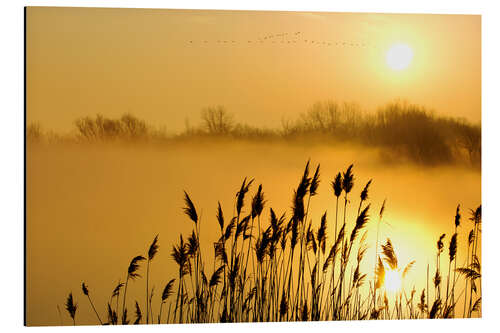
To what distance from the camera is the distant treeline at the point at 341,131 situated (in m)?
6.10

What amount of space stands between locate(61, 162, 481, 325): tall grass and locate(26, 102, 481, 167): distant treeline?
0.32m

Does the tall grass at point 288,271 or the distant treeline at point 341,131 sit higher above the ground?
the distant treeline at point 341,131

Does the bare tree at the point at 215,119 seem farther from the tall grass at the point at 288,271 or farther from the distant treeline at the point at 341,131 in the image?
the tall grass at the point at 288,271

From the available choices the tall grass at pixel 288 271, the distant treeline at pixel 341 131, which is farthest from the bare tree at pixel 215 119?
the tall grass at pixel 288 271

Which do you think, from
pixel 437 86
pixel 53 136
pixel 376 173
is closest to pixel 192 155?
pixel 53 136

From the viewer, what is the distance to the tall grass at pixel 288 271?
243 inches

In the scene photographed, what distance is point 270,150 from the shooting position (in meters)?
6.22

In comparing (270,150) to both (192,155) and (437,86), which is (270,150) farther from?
(437,86)

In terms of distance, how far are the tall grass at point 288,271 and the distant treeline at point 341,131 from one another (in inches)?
12.5

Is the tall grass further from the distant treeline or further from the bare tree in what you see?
the bare tree

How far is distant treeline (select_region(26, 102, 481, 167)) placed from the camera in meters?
6.10

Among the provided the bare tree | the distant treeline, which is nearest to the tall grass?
the distant treeline

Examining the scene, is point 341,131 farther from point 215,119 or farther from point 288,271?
point 288,271

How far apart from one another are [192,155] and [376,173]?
1.41 metres
